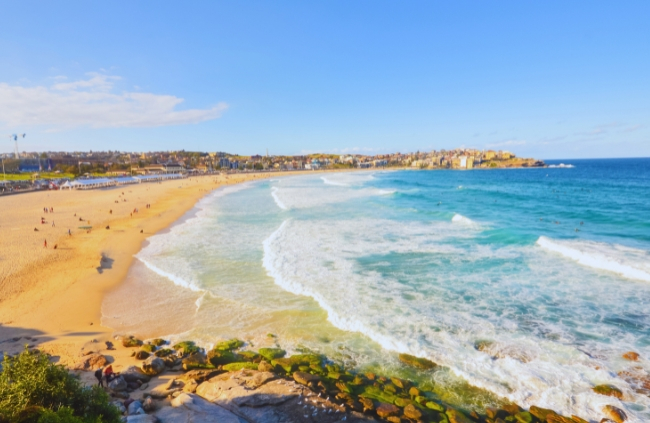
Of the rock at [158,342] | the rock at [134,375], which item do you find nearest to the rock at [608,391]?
the rock at [134,375]

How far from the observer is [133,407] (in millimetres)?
6406

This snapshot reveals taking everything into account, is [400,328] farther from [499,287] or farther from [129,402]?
[129,402]

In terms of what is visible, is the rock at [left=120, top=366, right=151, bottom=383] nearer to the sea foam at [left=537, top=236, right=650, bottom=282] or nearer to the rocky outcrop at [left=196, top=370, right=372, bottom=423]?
the rocky outcrop at [left=196, top=370, right=372, bottom=423]

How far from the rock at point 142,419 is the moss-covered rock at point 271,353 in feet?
10.4

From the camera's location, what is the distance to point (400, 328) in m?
10.5

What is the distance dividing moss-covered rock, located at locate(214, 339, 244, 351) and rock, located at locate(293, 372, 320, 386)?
2302mm

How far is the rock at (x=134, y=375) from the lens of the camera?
309 inches

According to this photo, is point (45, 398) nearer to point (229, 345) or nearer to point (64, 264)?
point (229, 345)

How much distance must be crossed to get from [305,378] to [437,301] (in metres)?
6.36

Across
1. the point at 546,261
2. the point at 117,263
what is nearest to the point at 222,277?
the point at 117,263

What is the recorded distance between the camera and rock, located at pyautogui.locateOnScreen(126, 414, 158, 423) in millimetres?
5820

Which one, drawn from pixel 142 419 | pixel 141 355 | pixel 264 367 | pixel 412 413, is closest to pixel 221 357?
pixel 264 367

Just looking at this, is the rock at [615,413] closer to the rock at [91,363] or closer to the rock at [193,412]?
the rock at [193,412]

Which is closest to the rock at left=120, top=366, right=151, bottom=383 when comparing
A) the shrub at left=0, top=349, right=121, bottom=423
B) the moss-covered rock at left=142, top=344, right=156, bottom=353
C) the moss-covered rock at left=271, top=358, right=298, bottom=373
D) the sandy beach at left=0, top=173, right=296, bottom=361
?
the moss-covered rock at left=142, top=344, right=156, bottom=353
